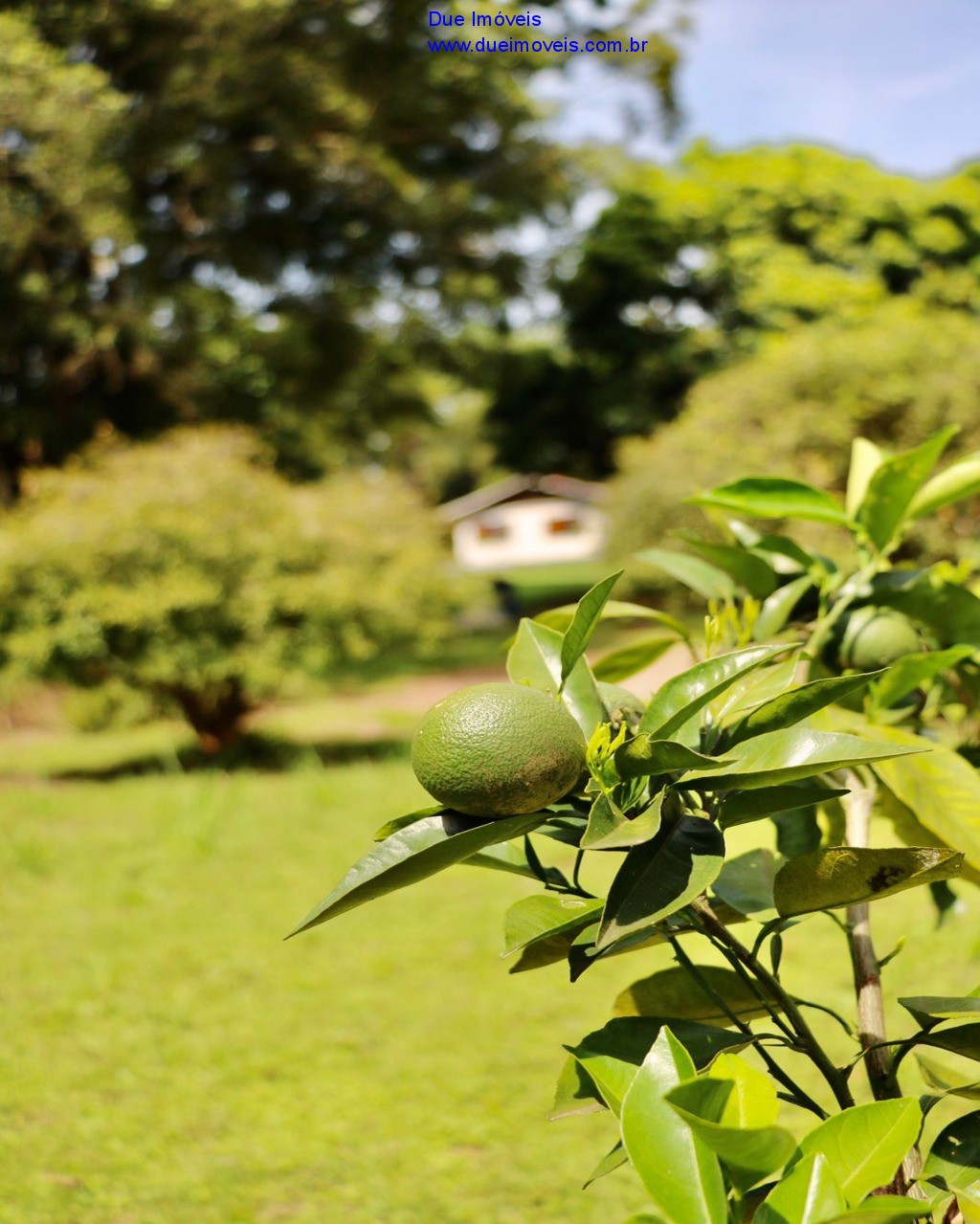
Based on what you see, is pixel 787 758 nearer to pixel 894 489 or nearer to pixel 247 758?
pixel 894 489

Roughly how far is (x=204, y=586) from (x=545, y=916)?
607cm

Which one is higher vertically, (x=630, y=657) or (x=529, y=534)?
(x=630, y=657)

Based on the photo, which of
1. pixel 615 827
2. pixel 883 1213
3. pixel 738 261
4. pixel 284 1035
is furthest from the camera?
pixel 738 261

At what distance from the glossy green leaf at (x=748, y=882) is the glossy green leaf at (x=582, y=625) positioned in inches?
11.1

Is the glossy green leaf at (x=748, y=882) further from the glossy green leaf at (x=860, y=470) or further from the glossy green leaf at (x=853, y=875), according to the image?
the glossy green leaf at (x=860, y=470)

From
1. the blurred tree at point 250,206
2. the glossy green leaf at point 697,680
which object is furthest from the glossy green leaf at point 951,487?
the blurred tree at point 250,206

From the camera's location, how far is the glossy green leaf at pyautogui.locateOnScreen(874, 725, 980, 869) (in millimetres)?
955

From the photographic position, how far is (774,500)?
121cm

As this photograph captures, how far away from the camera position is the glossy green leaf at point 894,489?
3.59ft

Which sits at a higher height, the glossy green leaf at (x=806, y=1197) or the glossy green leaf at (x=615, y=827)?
the glossy green leaf at (x=615, y=827)

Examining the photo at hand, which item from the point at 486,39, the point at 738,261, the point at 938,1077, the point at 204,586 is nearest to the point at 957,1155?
the point at 938,1077

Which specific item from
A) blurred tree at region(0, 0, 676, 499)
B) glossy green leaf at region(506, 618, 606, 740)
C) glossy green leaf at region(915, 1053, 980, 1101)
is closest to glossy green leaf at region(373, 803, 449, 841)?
glossy green leaf at region(506, 618, 606, 740)

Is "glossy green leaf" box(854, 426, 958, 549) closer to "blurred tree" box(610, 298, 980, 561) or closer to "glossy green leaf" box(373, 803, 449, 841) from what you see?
"glossy green leaf" box(373, 803, 449, 841)

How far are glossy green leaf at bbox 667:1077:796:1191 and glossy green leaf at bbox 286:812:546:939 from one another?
0.18 meters
